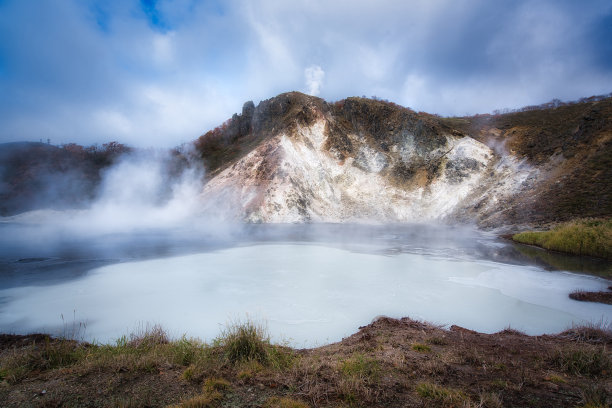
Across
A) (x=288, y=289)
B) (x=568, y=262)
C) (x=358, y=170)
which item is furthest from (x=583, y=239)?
(x=358, y=170)

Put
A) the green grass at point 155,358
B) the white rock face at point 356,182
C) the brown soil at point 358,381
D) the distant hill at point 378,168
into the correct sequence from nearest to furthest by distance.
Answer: the brown soil at point 358,381 < the green grass at point 155,358 < the distant hill at point 378,168 < the white rock face at point 356,182

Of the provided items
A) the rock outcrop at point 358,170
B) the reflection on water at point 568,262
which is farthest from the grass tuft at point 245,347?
the rock outcrop at point 358,170

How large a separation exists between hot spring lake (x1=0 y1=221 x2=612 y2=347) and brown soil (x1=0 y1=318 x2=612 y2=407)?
8.71 ft

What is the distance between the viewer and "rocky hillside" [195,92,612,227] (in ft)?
104

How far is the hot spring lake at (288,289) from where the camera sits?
328 inches

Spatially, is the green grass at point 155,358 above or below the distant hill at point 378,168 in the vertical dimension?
below

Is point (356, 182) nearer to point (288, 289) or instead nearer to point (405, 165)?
point (405, 165)

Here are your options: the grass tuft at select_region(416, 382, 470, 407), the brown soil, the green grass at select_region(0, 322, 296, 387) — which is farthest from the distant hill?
the green grass at select_region(0, 322, 296, 387)

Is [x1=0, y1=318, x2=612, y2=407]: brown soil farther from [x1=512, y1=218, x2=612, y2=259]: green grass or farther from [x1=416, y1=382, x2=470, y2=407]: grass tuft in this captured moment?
[x1=512, y1=218, x2=612, y2=259]: green grass

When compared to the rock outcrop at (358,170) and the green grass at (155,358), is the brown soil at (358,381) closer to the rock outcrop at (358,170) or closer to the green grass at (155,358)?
the green grass at (155,358)

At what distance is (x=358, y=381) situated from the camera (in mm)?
3918

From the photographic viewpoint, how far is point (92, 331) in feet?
25.2

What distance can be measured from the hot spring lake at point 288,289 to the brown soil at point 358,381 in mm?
2654

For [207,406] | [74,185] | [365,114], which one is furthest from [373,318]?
[74,185]
